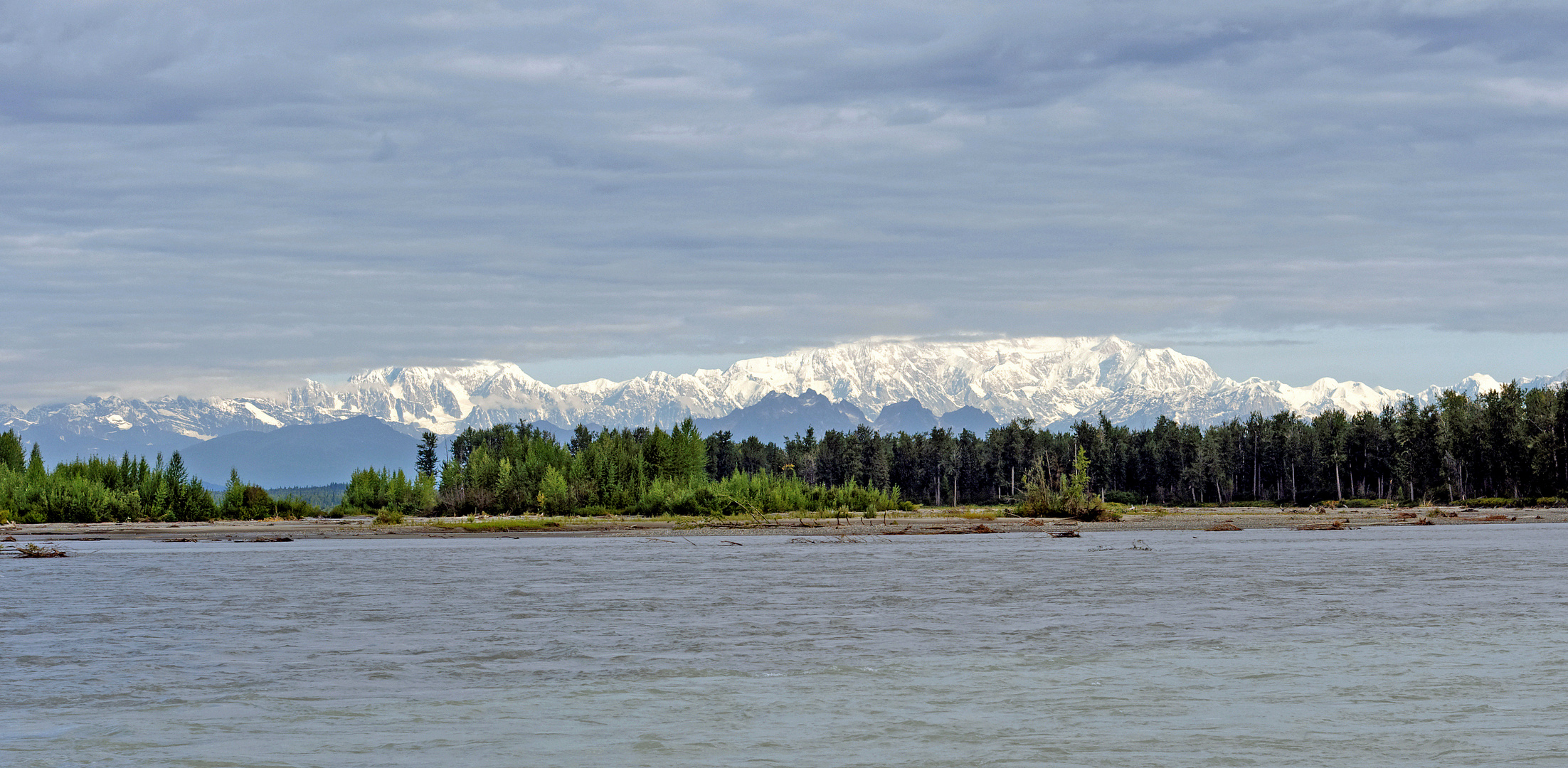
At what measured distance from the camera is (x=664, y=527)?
8850cm

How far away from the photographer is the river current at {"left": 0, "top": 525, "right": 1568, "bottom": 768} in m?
15.8

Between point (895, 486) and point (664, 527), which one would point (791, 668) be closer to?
point (664, 527)

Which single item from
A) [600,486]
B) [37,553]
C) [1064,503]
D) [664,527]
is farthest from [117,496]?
[1064,503]

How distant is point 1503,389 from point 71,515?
164 metres

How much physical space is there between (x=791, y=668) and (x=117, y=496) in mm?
90941

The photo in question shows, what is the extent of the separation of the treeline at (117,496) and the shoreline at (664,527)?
2.04 meters

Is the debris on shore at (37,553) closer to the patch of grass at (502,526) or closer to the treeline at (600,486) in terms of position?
the patch of grass at (502,526)

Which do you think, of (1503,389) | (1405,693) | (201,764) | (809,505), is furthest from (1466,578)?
(1503,389)

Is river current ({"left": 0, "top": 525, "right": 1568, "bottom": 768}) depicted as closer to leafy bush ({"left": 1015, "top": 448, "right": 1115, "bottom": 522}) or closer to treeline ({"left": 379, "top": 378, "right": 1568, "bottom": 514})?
leafy bush ({"left": 1015, "top": 448, "right": 1115, "bottom": 522})

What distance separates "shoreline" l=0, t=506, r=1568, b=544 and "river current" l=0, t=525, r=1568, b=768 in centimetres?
3554

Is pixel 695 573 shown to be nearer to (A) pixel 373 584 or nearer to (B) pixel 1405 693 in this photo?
(A) pixel 373 584

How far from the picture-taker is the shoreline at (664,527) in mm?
80625

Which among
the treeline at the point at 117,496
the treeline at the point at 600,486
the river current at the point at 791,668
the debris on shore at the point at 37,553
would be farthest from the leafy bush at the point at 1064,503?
the debris on shore at the point at 37,553

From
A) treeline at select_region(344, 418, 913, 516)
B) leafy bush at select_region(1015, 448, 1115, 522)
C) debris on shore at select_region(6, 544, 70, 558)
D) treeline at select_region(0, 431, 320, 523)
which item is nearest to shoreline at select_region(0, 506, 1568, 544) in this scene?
leafy bush at select_region(1015, 448, 1115, 522)
